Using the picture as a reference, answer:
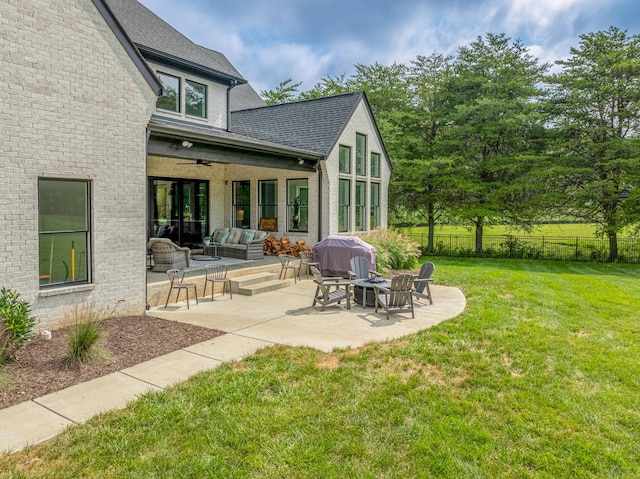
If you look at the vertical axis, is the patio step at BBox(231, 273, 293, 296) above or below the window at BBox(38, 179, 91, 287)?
below

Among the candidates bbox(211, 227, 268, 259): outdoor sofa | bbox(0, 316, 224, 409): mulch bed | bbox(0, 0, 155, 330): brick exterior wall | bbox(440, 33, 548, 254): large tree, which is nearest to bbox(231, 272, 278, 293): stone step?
bbox(211, 227, 268, 259): outdoor sofa

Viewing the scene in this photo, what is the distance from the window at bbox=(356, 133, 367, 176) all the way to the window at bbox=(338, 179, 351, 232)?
3.42 ft

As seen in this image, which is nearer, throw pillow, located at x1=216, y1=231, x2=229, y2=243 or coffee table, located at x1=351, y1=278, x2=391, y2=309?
coffee table, located at x1=351, y1=278, x2=391, y2=309

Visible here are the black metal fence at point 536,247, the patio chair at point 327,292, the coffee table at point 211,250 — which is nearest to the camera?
the patio chair at point 327,292

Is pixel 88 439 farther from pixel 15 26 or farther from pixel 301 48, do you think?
pixel 301 48

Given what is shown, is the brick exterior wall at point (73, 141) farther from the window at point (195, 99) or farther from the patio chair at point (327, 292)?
the window at point (195, 99)

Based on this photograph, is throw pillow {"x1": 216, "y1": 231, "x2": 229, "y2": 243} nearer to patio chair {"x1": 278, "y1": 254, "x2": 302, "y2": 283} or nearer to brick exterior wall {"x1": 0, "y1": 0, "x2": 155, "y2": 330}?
patio chair {"x1": 278, "y1": 254, "x2": 302, "y2": 283}

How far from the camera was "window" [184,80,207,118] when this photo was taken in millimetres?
11836

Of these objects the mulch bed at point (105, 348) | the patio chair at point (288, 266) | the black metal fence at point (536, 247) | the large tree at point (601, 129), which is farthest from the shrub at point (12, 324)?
the large tree at point (601, 129)

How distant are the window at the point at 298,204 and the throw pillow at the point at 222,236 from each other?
2.24m

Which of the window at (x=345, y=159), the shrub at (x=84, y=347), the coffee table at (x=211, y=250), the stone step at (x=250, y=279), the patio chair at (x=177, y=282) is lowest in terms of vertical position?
the shrub at (x=84, y=347)

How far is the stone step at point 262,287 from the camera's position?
967 cm

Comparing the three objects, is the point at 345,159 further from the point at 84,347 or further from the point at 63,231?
the point at 84,347

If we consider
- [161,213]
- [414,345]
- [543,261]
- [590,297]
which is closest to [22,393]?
[414,345]
